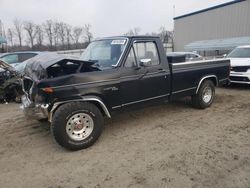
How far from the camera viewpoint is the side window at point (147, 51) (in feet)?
16.3

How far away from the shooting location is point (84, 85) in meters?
4.16

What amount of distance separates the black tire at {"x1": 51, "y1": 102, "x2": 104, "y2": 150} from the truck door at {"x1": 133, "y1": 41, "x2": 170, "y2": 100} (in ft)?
3.96

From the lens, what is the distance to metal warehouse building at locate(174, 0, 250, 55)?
953 inches

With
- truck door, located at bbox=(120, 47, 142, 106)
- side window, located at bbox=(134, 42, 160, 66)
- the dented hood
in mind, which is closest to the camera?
the dented hood

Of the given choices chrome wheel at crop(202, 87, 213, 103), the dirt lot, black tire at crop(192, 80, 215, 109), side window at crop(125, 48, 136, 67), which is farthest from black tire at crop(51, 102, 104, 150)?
chrome wheel at crop(202, 87, 213, 103)

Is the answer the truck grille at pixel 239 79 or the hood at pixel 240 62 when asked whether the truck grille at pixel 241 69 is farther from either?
the truck grille at pixel 239 79

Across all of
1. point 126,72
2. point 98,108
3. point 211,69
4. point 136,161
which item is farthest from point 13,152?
point 211,69

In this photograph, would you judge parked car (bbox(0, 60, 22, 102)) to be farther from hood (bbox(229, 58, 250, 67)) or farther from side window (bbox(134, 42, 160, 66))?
hood (bbox(229, 58, 250, 67))

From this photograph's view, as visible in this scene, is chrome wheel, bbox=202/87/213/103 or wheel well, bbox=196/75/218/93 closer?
wheel well, bbox=196/75/218/93

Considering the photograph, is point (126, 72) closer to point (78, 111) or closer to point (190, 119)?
point (78, 111)

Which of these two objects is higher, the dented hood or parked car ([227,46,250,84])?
the dented hood

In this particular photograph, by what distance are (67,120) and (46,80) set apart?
2.47ft

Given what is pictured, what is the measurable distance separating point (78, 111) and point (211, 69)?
Result: 4105mm

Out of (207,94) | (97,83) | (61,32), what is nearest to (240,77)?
(207,94)
